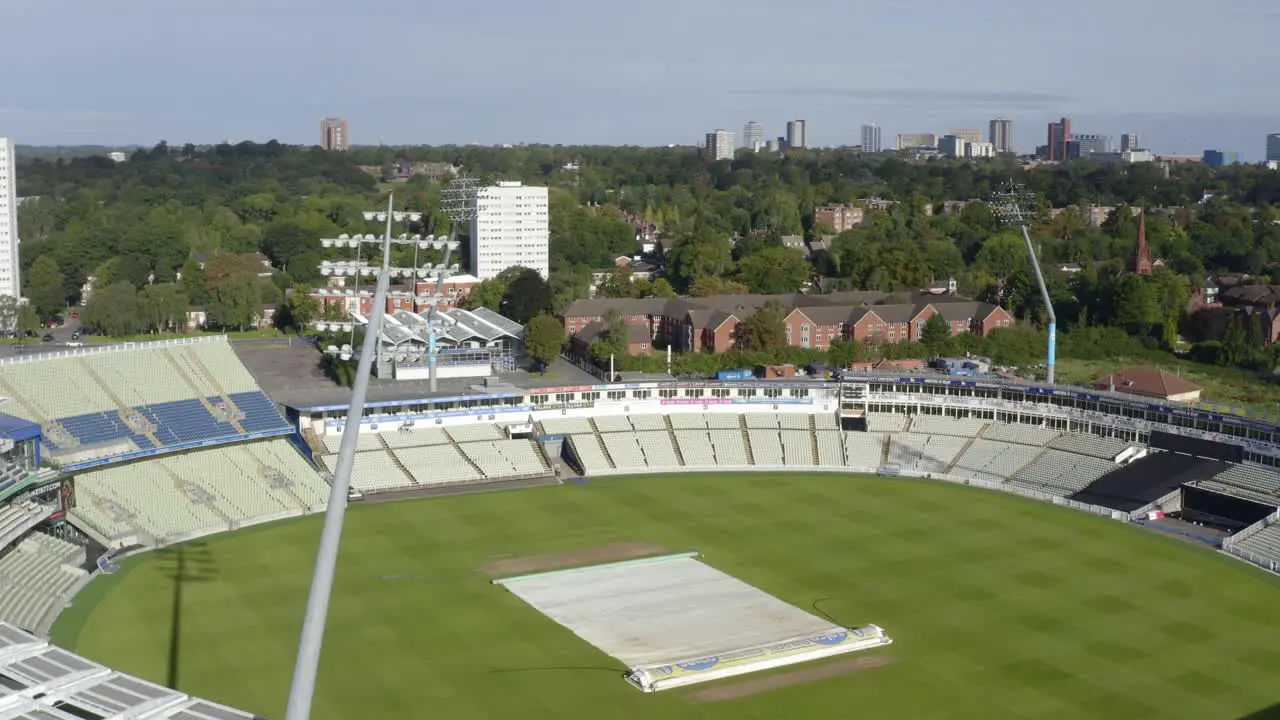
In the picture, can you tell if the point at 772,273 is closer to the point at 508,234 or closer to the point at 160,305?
the point at 508,234

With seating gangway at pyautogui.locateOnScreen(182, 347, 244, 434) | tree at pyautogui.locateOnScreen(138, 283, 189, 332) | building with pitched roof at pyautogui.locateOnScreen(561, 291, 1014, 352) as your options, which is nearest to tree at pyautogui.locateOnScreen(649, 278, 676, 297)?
building with pitched roof at pyautogui.locateOnScreen(561, 291, 1014, 352)

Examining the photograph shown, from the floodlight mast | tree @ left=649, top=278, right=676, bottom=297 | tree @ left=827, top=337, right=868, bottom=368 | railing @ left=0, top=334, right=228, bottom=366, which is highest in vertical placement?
the floodlight mast

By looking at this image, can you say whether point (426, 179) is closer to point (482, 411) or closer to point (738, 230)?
point (738, 230)

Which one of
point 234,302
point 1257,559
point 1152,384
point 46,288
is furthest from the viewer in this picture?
point 46,288

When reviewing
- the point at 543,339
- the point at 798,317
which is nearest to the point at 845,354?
the point at 798,317

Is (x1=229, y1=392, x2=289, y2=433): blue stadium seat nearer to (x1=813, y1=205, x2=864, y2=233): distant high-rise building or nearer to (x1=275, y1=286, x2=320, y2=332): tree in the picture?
(x1=275, y1=286, x2=320, y2=332): tree

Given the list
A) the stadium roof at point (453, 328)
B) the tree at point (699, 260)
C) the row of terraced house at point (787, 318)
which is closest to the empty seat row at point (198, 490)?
the stadium roof at point (453, 328)
